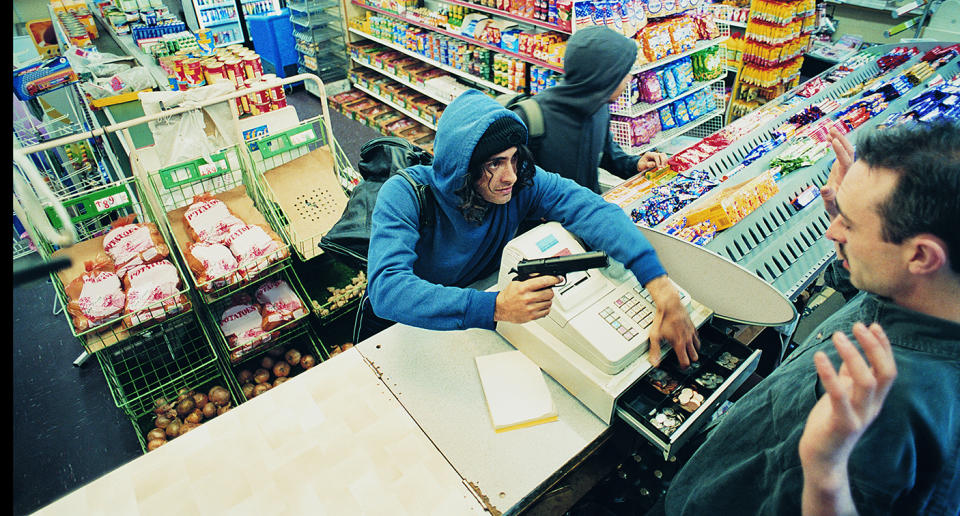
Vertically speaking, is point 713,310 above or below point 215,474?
above

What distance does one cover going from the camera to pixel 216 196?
3225mm

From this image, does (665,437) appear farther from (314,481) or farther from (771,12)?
(771,12)

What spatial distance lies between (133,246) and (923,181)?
330 cm

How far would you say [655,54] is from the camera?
12.7 ft

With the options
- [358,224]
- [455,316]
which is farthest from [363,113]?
[455,316]

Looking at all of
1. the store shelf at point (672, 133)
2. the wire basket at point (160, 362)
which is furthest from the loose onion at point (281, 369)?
the store shelf at point (672, 133)

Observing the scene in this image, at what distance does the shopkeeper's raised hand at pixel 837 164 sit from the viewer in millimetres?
1460

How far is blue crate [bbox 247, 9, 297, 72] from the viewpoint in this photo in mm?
7918

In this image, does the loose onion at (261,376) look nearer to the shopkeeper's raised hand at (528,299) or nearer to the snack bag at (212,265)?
the snack bag at (212,265)

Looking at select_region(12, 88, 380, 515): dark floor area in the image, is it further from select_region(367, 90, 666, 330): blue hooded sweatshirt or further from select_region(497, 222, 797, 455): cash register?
select_region(497, 222, 797, 455): cash register

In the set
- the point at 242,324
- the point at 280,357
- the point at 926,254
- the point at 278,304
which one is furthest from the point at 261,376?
the point at 926,254

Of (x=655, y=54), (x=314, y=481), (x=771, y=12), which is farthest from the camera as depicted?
(x=771, y=12)

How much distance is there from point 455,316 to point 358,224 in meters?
0.79

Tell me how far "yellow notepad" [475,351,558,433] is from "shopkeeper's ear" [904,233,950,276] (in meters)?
0.90
